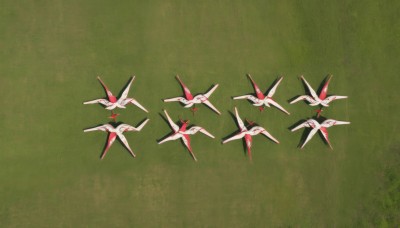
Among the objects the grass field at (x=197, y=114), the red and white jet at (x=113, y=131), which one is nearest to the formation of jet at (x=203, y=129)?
the red and white jet at (x=113, y=131)

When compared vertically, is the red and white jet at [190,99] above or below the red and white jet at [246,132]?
above

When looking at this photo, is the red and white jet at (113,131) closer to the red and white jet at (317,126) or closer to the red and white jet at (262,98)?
the red and white jet at (262,98)

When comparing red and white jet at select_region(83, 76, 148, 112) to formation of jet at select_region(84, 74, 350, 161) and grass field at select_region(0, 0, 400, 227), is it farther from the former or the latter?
grass field at select_region(0, 0, 400, 227)

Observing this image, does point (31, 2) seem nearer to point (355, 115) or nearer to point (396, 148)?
point (355, 115)

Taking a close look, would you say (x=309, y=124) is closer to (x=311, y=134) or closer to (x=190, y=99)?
(x=311, y=134)

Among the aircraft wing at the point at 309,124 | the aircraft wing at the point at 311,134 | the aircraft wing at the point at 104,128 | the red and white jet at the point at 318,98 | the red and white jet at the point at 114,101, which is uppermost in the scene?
the red and white jet at the point at 114,101

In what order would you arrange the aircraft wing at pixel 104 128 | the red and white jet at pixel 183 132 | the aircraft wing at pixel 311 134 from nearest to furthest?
the aircraft wing at pixel 104 128 → the red and white jet at pixel 183 132 → the aircraft wing at pixel 311 134

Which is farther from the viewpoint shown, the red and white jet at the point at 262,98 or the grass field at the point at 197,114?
the red and white jet at the point at 262,98

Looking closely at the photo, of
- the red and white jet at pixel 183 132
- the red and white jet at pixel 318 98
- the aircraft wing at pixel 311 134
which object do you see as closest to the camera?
the red and white jet at pixel 183 132

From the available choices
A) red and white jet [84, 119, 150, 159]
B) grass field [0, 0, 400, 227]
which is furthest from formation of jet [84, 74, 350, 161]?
grass field [0, 0, 400, 227]

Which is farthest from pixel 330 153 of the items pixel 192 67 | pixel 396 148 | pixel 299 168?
pixel 192 67
